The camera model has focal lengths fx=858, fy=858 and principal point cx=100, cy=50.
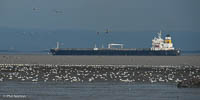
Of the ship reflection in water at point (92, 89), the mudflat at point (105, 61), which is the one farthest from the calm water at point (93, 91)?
the mudflat at point (105, 61)

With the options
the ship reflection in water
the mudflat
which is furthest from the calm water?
the mudflat

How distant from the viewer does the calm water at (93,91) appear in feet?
179

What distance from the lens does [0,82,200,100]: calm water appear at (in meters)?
54.6

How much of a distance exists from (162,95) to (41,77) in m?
24.1

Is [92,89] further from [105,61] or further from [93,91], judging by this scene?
[105,61]

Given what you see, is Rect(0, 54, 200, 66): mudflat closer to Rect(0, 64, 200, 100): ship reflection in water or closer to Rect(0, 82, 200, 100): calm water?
Rect(0, 64, 200, 100): ship reflection in water

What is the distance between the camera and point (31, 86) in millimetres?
64750

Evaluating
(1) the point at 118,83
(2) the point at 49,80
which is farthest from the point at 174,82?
(2) the point at 49,80

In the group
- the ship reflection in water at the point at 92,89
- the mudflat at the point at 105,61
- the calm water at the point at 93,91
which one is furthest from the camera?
the mudflat at the point at 105,61

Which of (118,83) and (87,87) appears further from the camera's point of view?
(118,83)

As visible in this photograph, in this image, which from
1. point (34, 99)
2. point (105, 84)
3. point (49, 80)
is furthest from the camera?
point (49, 80)

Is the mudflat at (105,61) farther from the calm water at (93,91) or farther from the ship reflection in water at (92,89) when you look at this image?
the calm water at (93,91)

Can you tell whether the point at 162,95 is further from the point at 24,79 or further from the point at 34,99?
the point at 24,79

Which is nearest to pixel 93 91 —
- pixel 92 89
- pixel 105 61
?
pixel 92 89
